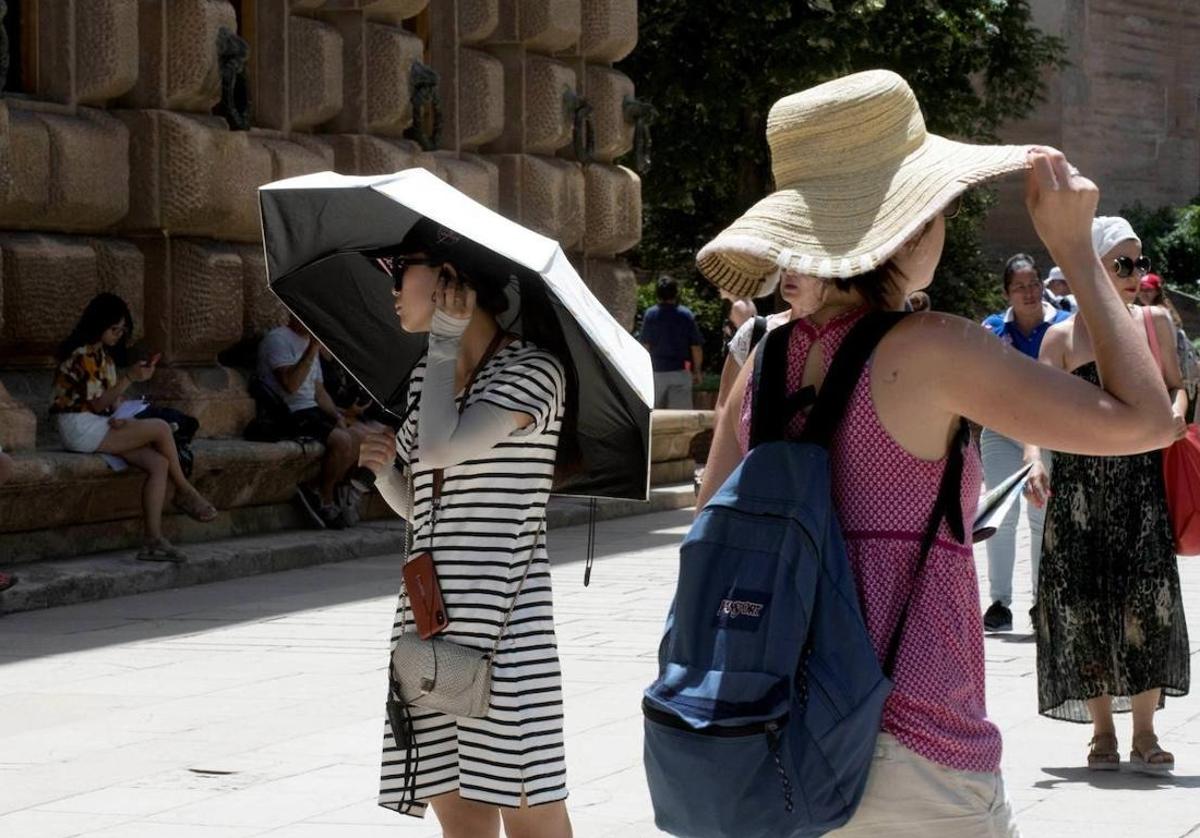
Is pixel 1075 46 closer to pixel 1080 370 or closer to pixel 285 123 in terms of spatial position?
pixel 285 123

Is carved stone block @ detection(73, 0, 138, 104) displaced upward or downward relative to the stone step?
upward

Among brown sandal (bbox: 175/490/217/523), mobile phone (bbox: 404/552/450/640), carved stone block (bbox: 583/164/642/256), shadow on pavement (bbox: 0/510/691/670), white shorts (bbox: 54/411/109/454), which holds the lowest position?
shadow on pavement (bbox: 0/510/691/670)

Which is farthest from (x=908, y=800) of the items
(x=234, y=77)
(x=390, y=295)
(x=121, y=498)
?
(x=234, y=77)

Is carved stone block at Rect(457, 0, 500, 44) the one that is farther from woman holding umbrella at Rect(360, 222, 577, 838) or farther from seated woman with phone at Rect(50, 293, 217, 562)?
woman holding umbrella at Rect(360, 222, 577, 838)

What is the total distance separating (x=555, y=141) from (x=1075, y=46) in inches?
1159

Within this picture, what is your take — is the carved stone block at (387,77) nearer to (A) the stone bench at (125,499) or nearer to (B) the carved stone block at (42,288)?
(A) the stone bench at (125,499)

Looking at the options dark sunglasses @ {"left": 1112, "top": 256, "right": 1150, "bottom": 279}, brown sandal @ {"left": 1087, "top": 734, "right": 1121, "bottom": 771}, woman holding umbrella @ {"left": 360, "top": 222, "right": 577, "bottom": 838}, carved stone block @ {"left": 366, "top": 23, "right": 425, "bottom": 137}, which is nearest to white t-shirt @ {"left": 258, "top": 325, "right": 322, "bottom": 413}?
carved stone block @ {"left": 366, "top": 23, "right": 425, "bottom": 137}

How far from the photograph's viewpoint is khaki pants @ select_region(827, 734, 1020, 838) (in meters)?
3.34

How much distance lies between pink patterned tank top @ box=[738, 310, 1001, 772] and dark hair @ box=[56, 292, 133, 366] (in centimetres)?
1003

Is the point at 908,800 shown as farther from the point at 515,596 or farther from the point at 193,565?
the point at 193,565

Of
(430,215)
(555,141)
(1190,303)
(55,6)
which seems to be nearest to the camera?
(430,215)

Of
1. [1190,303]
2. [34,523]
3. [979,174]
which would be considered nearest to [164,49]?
[34,523]

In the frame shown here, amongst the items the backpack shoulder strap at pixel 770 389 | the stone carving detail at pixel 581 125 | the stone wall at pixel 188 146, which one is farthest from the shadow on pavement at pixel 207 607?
the backpack shoulder strap at pixel 770 389

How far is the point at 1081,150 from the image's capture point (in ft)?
156
